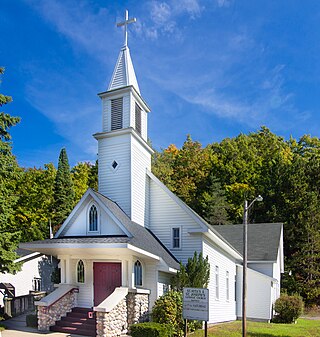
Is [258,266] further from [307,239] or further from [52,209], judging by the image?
[52,209]

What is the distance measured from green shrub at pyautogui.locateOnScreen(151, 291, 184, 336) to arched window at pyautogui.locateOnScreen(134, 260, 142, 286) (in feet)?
3.80

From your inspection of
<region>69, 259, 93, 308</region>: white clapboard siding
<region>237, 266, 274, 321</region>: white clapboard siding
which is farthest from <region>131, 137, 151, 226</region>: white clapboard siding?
<region>237, 266, 274, 321</region>: white clapboard siding

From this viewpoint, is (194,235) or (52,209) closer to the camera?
(194,235)

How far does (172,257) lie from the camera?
19453mm

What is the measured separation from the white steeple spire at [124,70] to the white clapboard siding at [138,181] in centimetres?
329

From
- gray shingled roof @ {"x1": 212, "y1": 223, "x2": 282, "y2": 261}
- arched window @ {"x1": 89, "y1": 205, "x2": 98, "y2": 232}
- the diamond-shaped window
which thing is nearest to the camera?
arched window @ {"x1": 89, "y1": 205, "x2": 98, "y2": 232}

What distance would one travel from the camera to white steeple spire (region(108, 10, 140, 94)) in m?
21.1

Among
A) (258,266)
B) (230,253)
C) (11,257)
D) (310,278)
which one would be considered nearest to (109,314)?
(11,257)

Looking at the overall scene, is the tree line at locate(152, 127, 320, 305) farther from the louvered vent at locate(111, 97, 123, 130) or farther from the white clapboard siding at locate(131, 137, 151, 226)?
the louvered vent at locate(111, 97, 123, 130)

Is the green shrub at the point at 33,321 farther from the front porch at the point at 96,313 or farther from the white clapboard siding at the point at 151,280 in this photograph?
the white clapboard siding at the point at 151,280

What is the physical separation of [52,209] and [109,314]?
113 ft

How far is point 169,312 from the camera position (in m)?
15.9

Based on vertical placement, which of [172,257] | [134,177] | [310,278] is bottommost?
[310,278]

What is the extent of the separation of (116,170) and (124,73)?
5379 mm
